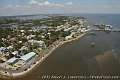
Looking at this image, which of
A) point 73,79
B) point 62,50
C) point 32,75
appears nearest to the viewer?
point 73,79

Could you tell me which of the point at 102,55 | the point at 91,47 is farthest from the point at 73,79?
the point at 91,47

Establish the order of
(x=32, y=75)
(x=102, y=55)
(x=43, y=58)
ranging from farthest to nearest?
(x=102, y=55)
(x=43, y=58)
(x=32, y=75)

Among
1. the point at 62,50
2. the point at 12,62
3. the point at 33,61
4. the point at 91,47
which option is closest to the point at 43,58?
the point at 33,61

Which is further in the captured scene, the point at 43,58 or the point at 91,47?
the point at 91,47

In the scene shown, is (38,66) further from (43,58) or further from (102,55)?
(102,55)

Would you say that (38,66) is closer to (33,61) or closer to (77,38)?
(33,61)

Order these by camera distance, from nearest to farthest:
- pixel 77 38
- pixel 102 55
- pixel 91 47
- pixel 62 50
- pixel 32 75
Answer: pixel 32 75, pixel 102 55, pixel 62 50, pixel 91 47, pixel 77 38

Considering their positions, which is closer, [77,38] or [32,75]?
[32,75]

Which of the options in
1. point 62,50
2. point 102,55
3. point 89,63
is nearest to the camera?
point 89,63
